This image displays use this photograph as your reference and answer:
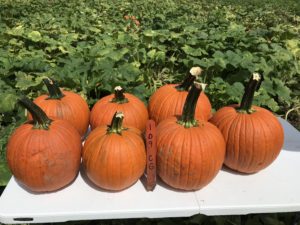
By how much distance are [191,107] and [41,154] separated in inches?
35.4

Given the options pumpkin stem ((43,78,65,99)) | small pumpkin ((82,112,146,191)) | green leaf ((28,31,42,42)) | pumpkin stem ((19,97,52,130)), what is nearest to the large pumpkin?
small pumpkin ((82,112,146,191))

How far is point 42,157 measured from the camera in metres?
1.93

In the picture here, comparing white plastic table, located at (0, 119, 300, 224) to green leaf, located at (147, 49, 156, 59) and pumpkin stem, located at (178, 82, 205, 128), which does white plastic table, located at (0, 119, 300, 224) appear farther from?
green leaf, located at (147, 49, 156, 59)

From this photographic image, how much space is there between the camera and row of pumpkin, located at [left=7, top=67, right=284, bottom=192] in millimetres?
1942

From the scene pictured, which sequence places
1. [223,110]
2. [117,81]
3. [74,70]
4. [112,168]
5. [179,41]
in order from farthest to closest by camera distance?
[179,41], [74,70], [117,81], [223,110], [112,168]

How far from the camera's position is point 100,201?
1968 mm

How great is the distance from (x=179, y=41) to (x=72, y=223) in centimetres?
274

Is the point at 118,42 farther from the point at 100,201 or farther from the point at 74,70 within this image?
the point at 100,201

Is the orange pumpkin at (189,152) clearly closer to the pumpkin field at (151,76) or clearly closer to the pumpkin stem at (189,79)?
the pumpkin field at (151,76)

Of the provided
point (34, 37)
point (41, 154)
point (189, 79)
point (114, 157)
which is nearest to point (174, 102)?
point (189, 79)

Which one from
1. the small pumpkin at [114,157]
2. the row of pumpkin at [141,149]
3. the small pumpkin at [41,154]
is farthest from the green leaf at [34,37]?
the small pumpkin at [114,157]

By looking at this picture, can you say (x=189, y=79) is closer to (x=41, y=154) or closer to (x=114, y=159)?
(x=114, y=159)

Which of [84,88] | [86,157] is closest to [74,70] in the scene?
[84,88]

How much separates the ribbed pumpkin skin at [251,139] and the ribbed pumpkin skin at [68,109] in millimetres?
1006
